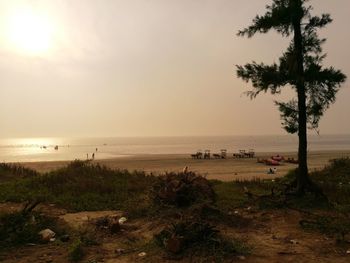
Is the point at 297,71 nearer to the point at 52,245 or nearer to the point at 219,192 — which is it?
the point at 219,192

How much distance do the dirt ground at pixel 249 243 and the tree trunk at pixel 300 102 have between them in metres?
2.30

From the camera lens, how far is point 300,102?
44.2 ft

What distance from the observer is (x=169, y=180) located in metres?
Result: 12.1

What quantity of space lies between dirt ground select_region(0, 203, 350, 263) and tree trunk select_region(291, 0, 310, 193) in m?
2.30

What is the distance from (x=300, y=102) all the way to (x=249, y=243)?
264 inches

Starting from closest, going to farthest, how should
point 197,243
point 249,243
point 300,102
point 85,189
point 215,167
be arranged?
point 197,243, point 249,243, point 300,102, point 85,189, point 215,167

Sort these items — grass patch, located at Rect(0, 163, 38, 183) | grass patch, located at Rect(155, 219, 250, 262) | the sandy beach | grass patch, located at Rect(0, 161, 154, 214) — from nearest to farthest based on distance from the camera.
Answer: grass patch, located at Rect(155, 219, 250, 262), grass patch, located at Rect(0, 161, 154, 214), grass patch, located at Rect(0, 163, 38, 183), the sandy beach

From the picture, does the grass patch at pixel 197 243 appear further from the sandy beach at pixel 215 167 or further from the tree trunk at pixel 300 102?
the sandy beach at pixel 215 167

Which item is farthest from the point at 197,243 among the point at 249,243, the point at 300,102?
the point at 300,102

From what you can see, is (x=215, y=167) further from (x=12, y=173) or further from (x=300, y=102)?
(x=300, y=102)

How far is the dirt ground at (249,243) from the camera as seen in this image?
25.2ft

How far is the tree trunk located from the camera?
13.2m

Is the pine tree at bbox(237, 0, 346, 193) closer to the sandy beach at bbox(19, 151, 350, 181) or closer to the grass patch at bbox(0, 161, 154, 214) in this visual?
the grass patch at bbox(0, 161, 154, 214)

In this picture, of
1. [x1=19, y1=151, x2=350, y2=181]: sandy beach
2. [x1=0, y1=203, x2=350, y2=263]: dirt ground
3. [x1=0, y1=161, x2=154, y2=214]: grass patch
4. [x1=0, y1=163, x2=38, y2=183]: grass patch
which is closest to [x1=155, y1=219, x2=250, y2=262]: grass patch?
[x1=0, y1=203, x2=350, y2=263]: dirt ground
